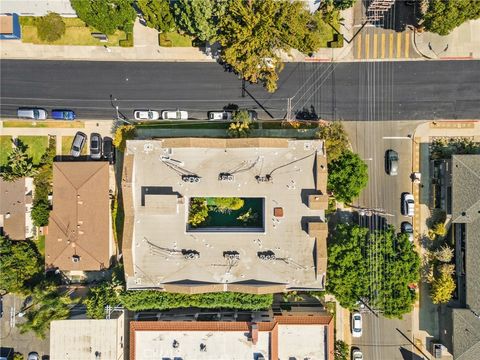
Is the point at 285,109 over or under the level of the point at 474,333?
over

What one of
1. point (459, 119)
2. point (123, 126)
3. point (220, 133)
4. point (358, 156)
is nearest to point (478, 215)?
point (459, 119)

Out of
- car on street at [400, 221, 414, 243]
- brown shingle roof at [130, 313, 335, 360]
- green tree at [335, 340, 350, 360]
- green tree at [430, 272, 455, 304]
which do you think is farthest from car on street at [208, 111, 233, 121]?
green tree at [430, 272, 455, 304]

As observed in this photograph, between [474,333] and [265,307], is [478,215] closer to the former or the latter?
[474,333]

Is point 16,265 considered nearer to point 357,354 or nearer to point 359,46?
point 357,354

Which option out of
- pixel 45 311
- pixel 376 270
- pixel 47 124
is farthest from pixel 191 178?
pixel 376 270

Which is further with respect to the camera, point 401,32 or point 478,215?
point 401,32

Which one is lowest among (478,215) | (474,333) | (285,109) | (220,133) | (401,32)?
(474,333)

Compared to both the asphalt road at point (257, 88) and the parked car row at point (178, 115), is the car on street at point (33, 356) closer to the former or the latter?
the asphalt road at point (257, 88)
